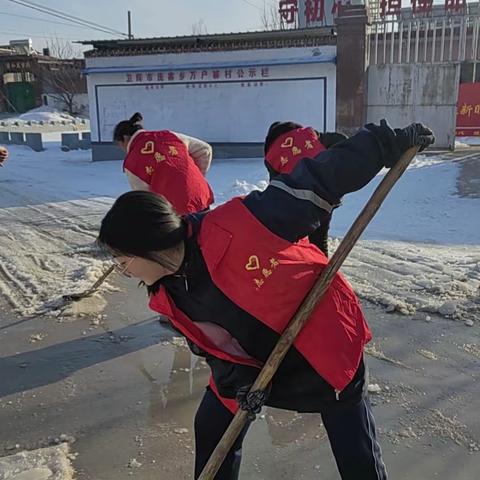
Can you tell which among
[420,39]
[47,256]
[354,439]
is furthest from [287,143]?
[420,39]

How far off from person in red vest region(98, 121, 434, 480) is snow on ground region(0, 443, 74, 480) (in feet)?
4.01

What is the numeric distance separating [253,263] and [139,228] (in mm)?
313

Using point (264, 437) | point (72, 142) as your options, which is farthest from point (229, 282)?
point (72, 142)

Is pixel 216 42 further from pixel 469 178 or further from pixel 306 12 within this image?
pixel 306 12

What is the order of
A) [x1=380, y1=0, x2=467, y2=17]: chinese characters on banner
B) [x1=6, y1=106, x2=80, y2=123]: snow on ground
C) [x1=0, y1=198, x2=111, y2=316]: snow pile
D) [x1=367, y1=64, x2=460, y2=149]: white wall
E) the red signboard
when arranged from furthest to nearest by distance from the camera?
[x1=6, y1=106, x2=80, y2=123]: snow on ground < [x1=380, y1=0, x2=467, y2=17]: chinese characters on banner < the red signboard < [x1=367, y1=64, x2=460, y2=149]: white wall < [x1=0, y1=198, x2=111, y2=316]: snow pile

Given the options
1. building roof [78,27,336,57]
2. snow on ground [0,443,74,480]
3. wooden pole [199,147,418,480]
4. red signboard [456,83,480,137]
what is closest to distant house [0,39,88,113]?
building roof [78,27,336,57]

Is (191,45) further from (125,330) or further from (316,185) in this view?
(316,185)

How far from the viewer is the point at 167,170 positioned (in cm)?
360

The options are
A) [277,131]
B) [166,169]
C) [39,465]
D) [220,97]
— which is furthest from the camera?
[220,97]

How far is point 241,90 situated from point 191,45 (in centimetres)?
162

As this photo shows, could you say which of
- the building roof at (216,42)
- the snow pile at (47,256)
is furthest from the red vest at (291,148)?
the building roof at (216,42)

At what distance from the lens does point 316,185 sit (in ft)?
5.23

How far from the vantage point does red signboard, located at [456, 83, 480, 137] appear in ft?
48.1

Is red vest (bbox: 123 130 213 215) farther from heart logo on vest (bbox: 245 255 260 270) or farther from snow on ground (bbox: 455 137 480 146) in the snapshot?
snow on ground (bbox: 455 137 480 146)
